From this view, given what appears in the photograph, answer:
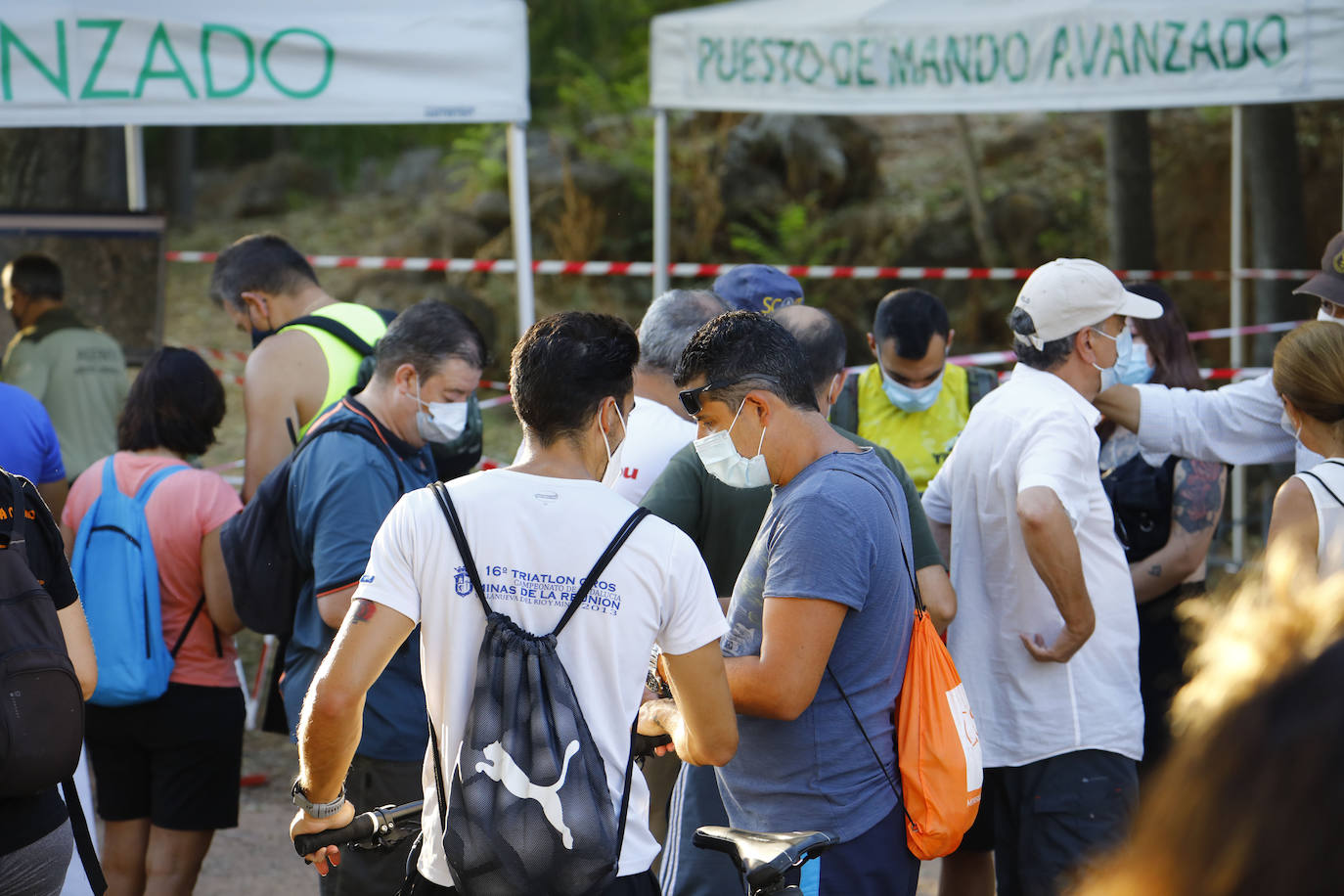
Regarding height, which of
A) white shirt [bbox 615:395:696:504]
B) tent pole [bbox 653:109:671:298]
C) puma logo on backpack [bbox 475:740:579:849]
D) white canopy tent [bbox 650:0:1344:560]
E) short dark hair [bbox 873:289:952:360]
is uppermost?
white canopy tent [bbox 650:0:1344:560]

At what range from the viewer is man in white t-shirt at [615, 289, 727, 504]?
11.5 ft

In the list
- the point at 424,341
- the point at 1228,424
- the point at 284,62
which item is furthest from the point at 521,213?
the point at 1228,424

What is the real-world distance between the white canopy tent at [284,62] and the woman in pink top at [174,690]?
5.72 ft

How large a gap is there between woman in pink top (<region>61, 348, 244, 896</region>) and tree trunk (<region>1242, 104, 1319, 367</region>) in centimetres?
804

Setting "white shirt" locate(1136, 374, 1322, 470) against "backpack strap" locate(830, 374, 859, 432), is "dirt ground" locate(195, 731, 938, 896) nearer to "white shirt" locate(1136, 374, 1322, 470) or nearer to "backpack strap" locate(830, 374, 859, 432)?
"backpack strap" locate(830, 374, 859, 432)

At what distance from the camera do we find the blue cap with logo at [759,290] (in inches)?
163

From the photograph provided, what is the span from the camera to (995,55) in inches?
242

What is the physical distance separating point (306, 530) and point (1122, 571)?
6.76 feet

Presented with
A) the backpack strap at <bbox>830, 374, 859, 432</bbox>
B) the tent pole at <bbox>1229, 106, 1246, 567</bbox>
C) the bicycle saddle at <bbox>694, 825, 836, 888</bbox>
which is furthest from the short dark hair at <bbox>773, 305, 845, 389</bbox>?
the tent pole at <bbox>1229, 106, 1246, 567</bbox>

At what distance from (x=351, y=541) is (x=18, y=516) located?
76 centimetres

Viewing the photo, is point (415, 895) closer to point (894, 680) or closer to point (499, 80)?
point (894, 680)

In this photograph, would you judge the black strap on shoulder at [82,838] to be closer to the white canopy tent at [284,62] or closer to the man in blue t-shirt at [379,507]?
the man in blue t-shirt at [379,507]

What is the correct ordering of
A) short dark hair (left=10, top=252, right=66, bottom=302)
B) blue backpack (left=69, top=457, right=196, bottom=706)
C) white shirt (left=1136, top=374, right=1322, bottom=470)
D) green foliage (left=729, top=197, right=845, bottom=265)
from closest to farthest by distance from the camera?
white shirt (left=1136, top=374, right=1322, bottom=470) → blue backpack (left=69, top=457, right=196, bottom=706) → short dark hair (left=10, top=252, right=66, bottom=302) → green foliage (left=729, top=197, right=845, bottom=265)

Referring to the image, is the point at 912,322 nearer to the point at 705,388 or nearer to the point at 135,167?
the point at 705,388
